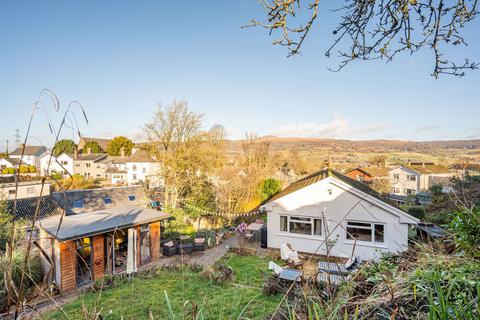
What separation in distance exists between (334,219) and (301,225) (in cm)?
155

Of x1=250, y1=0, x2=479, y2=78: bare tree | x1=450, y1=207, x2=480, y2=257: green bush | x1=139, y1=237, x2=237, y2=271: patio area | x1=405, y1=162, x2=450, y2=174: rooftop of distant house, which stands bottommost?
x1=139, y1=237, x2=237, y2=271: patio area

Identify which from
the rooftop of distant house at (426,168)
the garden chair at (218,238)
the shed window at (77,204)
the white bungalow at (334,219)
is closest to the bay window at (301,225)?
the white bungalow at (334,219)

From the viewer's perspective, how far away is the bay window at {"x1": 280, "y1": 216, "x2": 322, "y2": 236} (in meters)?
11.9

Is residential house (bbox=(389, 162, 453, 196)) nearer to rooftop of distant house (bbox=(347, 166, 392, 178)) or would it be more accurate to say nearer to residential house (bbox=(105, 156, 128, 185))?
rooftop of distant house (bbox=(347, 166, 392, 178))

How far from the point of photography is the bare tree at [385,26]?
2.95m

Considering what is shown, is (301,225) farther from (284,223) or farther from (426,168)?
(426,168)

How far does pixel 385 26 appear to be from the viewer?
330 centimetres

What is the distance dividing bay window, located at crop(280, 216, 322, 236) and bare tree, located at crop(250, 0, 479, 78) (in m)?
9.48

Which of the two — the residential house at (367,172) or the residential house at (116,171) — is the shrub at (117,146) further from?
the residential house at (367,172)

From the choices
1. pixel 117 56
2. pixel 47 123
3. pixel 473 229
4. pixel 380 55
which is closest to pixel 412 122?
pixel 380 55

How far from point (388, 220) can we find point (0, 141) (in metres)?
12.2

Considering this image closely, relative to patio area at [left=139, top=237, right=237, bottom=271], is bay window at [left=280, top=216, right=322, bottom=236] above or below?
above

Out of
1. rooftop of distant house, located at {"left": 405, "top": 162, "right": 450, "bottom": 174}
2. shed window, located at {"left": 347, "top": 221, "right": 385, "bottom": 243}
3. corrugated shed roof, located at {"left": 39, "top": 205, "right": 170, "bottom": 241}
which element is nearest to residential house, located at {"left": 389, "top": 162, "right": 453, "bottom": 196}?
rooftop of distant house, located at {"left": 405, "top": 162, "right": 450, "bottom": 174}

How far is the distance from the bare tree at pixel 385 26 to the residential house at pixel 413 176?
132 feet
